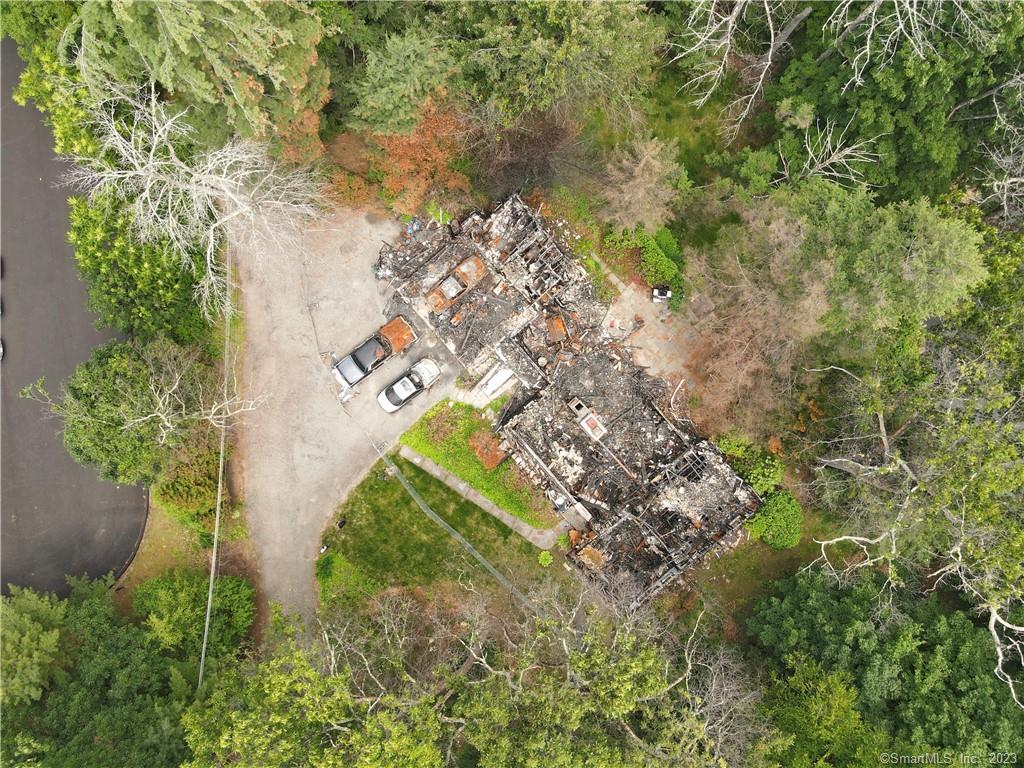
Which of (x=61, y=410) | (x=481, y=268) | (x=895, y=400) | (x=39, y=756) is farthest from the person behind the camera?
(x=481, y=268)

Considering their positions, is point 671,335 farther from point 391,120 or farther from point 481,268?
point 391,120

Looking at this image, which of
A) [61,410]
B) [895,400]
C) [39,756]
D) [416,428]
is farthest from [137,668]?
[895,400]

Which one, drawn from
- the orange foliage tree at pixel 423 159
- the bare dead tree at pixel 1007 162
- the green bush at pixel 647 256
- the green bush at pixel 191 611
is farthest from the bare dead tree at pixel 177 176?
the bare dead tree at pixel 1007 162

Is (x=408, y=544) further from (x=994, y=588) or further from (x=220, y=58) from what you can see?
(x=994, y=588)

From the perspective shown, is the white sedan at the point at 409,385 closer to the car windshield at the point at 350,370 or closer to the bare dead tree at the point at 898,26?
the car windshield at the point at 350,370

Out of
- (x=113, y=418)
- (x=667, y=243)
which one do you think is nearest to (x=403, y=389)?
(x=113, y=418)
